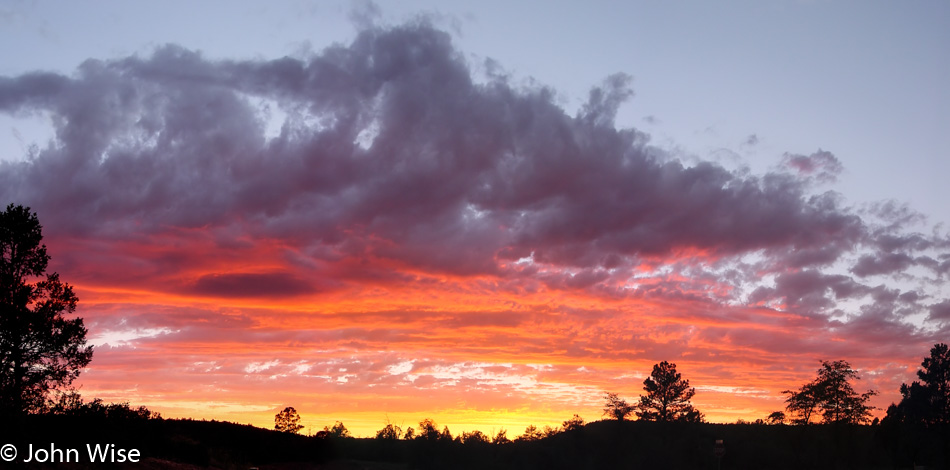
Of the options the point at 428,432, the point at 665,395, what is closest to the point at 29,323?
the point at 428,432

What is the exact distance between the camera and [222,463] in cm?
3170

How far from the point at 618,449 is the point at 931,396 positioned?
2774cm

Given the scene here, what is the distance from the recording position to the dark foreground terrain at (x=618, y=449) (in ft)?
134

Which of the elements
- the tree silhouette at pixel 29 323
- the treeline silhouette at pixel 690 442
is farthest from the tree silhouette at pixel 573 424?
the tree silhouette at pixel 29 323

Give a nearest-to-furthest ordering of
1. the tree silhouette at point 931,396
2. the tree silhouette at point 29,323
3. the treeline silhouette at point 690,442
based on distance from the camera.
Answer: the tree silhouette at point 29,323, the treeline silhouette at point 690,442, the tree silhouette at point 931,396

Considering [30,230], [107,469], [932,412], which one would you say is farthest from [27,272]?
[932,412]

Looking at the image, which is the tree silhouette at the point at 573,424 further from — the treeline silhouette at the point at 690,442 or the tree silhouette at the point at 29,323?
the tree silhouette at the point at 29,323

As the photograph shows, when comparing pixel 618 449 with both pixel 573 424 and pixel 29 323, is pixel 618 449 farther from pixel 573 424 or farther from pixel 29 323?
pixel 29 323

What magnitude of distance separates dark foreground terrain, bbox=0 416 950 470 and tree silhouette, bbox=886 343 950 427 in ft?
4.49

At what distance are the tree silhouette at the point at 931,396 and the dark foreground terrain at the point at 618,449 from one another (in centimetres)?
137

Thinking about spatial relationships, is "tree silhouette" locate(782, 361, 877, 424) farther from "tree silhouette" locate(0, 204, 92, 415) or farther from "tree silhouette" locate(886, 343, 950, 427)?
"tree silhouette" locate(0, 204, 92, 415)

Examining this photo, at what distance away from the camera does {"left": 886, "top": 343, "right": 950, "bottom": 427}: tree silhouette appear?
61.1 m

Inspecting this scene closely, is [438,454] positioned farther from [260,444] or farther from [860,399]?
[860,399]

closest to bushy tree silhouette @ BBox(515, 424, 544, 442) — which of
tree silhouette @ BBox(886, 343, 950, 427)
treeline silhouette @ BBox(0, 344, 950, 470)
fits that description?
treeline silhouette @ BBox(0, 344, 950, 470)
